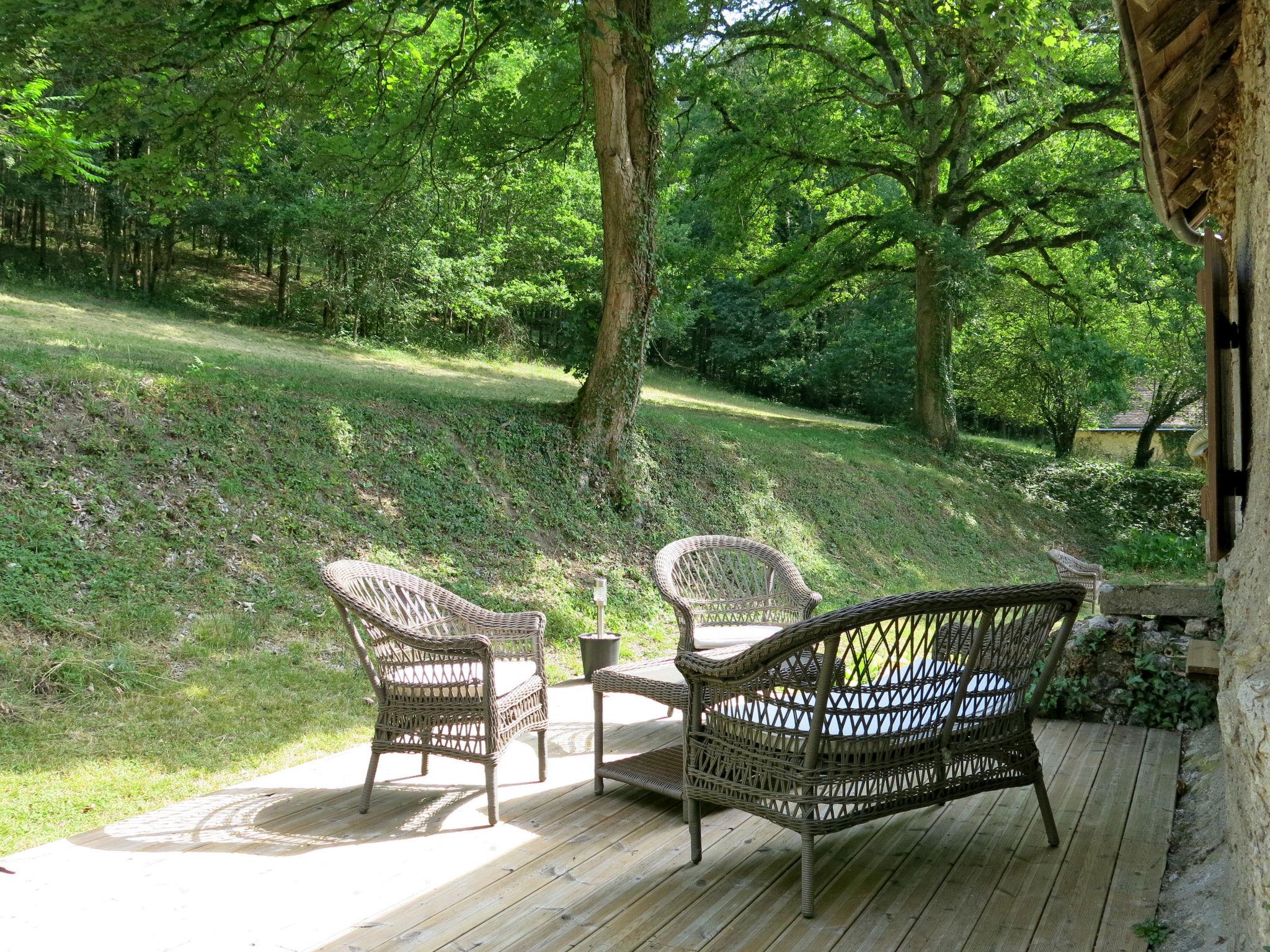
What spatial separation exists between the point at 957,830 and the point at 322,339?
1441 cm

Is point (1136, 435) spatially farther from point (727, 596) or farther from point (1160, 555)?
point (727, 596)

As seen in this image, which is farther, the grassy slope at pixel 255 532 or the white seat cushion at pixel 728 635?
the white seat cushion at pixel 728 635

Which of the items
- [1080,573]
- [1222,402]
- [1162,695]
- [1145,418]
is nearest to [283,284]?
[1080,573]

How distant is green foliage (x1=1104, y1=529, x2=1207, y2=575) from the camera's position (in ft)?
41.4

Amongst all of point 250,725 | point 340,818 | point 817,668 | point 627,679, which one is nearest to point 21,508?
point 250,725

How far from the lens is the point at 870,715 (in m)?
2.97

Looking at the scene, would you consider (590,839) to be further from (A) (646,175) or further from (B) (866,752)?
(A) (646,175)

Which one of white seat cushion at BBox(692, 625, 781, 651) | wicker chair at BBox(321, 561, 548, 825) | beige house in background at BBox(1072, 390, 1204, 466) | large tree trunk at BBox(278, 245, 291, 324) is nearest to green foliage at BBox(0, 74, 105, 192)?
wicker chair at BBox(321, 561, 548, 825)

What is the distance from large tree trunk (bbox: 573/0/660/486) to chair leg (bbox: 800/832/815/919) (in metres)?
6.93

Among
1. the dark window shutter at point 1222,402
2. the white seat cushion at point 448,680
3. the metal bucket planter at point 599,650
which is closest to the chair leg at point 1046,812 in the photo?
the dark window shutter at point 1222,402

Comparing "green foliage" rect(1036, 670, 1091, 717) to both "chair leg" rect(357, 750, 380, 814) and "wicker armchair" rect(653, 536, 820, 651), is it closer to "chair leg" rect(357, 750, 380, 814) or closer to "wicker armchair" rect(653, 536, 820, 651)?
"wicker armchair" rect(653, 536, 820, 651)

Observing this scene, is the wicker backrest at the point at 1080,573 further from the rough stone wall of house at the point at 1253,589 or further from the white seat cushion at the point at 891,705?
the white seat cushion at the point at 891,705

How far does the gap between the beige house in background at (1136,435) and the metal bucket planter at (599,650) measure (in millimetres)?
14308

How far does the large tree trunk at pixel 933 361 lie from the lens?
1595 centimetres
